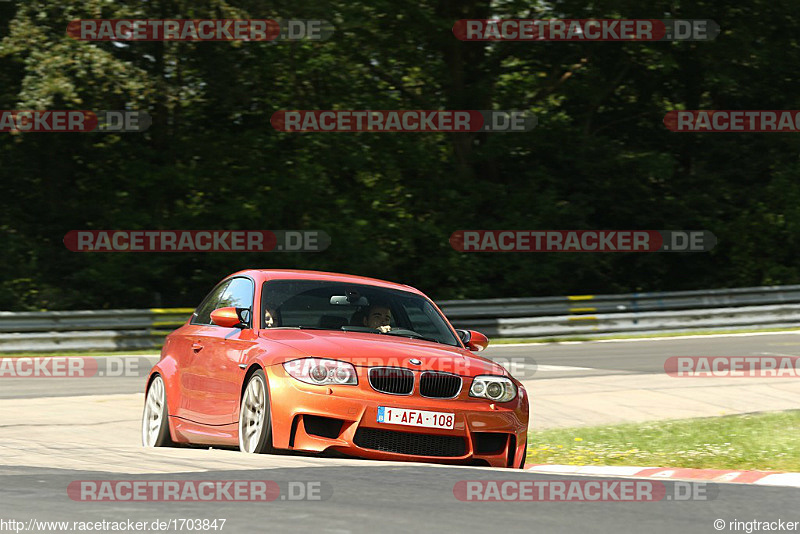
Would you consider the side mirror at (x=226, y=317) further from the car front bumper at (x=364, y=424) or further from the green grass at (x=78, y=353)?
the green grass at (x=78, y=353)

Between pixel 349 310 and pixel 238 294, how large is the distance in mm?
974

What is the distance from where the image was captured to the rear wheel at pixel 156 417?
387 inches

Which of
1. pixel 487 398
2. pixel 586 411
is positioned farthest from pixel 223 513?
pixel 586 411

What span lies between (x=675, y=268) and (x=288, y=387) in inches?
998

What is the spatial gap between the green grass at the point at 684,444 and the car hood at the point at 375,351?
225cm

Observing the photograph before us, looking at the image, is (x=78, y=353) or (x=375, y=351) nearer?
(x=375, y=351)

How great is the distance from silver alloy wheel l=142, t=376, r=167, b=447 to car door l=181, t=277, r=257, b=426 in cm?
44

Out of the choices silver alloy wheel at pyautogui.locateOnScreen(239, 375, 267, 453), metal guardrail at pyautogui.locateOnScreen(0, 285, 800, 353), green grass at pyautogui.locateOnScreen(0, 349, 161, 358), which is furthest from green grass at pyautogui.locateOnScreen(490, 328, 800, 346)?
silver alloy wheel at pyautogui.locateOnScreen(239, 375, 267, 453)

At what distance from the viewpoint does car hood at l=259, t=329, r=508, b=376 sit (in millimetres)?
8203

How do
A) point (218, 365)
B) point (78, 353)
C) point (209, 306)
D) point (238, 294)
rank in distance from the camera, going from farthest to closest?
point (78, 353)
point (209, 306)
point (238, 294)
point (218, 365)

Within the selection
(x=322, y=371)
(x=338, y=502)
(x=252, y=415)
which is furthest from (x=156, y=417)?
(x=338, y=502)

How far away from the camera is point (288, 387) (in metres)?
8.02

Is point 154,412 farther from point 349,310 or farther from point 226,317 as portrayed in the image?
point 349,310

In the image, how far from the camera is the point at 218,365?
9062mm
